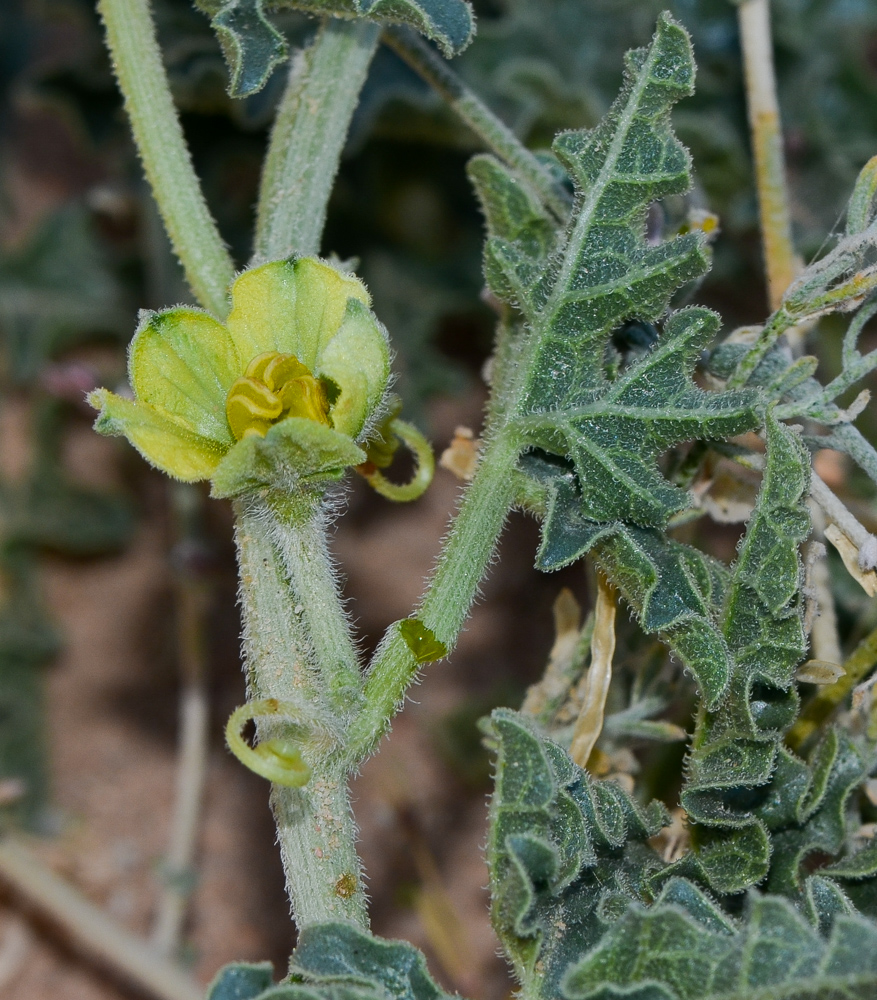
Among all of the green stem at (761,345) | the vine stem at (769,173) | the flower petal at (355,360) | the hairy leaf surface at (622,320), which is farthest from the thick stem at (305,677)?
the vine stem at (769,173)

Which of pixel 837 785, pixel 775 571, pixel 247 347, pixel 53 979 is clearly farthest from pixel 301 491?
pixel 53 979

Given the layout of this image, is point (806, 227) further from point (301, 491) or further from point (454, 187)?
point (301, 491)

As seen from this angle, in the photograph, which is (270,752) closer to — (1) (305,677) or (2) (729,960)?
(1) (305,677)

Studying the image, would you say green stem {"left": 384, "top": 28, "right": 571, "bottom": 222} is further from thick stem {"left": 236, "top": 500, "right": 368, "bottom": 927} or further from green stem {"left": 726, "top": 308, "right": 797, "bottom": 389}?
thick stem {"left": 236, "top": 500, "right": 368, "bottom": 927}

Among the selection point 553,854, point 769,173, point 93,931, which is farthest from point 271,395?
point 93,931

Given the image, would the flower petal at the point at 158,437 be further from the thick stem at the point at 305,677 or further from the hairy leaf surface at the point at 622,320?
the hairy leaf surface at the point at 622,320

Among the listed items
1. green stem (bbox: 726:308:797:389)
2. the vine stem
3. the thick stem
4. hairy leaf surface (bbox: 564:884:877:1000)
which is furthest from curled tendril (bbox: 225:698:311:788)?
the vine stem
